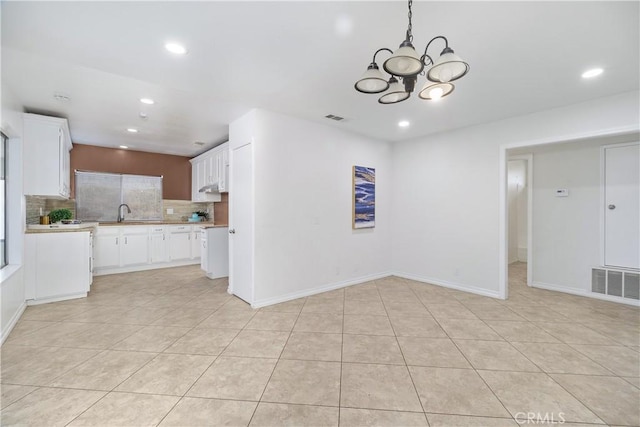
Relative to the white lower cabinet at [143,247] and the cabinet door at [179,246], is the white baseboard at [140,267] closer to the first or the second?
the white lower cabinet at [143,247]

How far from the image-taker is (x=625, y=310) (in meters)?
3.48

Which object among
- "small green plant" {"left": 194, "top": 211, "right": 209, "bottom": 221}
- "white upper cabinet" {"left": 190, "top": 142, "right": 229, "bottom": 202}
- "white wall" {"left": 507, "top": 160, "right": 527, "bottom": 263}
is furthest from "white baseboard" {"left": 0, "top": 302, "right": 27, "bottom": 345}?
"white wall" {"left": 507, "top": 160, "right": 527, "bottom": 263}

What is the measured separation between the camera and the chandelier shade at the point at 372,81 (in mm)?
1848

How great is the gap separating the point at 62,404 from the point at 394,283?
4.31 metres

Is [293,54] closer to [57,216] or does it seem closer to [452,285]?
[452,285]

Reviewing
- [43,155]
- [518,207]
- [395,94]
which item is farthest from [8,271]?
[518,207]

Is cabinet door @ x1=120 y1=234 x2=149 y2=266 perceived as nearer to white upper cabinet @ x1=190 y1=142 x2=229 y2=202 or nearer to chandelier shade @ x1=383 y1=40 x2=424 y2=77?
white upper cabinet @ x1=190 y1=142 x2=229 y2=202

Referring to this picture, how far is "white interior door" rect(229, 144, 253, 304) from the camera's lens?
3.70 m

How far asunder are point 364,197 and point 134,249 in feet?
15.9

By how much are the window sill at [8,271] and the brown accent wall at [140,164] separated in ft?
9.89

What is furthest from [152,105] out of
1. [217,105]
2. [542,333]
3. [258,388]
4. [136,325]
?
[542,333]

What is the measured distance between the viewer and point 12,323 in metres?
2.93

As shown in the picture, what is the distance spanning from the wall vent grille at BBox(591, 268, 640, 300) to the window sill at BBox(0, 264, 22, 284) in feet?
24.1

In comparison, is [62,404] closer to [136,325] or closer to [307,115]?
[136,325]
